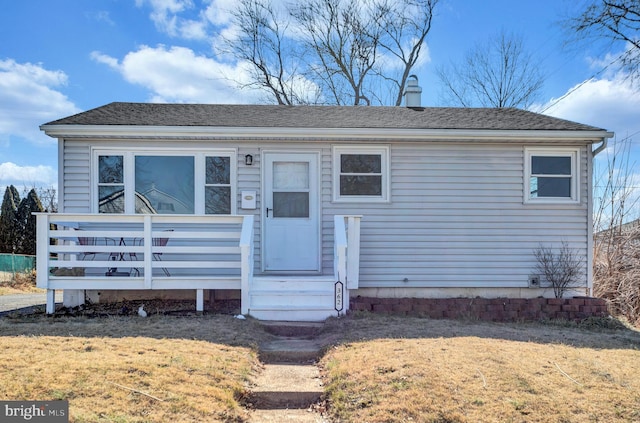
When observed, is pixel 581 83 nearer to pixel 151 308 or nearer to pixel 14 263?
pixel 151 308

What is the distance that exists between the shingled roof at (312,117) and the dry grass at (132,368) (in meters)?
3.56

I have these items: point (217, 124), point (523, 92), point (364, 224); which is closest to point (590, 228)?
point (364, 224)

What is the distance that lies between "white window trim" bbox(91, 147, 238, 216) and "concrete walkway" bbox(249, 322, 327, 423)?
303 centimetres

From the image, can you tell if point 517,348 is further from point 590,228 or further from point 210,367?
point 590,228

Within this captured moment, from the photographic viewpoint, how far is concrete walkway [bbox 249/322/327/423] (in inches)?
142

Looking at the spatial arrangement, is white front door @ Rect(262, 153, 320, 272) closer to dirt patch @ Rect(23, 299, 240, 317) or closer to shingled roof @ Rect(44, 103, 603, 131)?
shingled roof @ Rect(44, 103, 603, 131)

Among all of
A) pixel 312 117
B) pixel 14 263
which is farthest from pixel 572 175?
pixel 14 263

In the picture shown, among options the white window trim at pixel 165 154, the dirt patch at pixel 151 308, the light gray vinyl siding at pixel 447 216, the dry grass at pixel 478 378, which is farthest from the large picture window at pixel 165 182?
the dry grass at pixel 478 378

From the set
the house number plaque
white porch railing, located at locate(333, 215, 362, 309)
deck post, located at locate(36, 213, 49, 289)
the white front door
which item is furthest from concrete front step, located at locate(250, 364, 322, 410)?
deck post, located at locate(36, 213, 49, 289)

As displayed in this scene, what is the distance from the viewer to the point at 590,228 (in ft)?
26.0

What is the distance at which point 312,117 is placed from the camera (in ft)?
27.8

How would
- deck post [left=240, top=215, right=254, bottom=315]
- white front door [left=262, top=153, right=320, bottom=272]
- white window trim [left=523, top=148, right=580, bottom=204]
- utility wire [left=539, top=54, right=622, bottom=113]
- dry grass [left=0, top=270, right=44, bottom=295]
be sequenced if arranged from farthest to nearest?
utility wire [left=539, top=54, right=622, bottom=113] → dry grass [left=0, top=270, right=44, bottom=295] → white window trim [left=523, top=148, right=580, bottom=204] → white front door [left=262, top=153, right=320, bottom=272] → deck post [left=240, top=215, right=254, bottom=315]

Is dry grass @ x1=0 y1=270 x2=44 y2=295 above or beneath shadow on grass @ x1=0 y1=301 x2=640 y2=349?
beneath

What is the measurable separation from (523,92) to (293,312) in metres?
19.0
